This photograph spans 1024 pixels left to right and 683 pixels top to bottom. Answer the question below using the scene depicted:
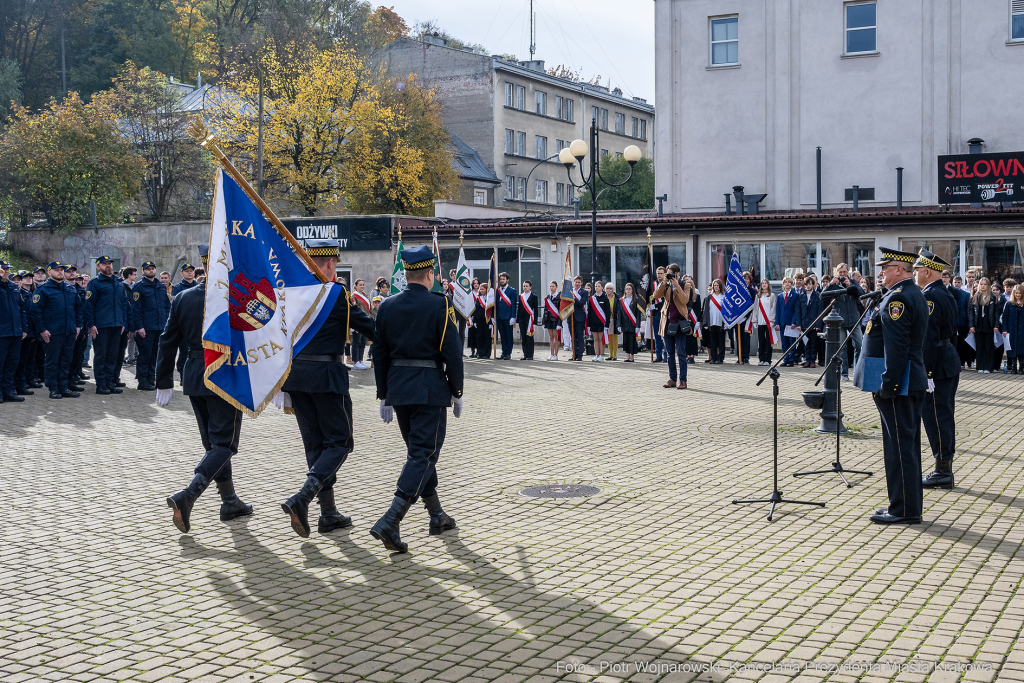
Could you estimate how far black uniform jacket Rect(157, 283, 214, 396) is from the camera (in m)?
8.20

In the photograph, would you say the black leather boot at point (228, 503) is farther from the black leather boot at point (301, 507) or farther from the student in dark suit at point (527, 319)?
the student in dark suit at point (527, 319)

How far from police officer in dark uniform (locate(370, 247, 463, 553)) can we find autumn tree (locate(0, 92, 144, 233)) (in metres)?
38.6

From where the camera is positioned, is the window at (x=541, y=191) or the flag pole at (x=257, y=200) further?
the window at (x=541, y=191)

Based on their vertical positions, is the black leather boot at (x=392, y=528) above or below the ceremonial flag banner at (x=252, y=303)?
below

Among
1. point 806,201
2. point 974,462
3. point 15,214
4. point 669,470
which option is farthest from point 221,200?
point 15,214

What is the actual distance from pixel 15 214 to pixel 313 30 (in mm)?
23490

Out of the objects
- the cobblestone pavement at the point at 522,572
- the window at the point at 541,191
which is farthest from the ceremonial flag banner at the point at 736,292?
the window at the point at 541,191

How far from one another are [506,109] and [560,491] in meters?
55.2

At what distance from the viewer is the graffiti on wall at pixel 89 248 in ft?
132

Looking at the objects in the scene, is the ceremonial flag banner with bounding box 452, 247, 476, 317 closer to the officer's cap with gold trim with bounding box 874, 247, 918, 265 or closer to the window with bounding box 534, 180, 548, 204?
the officer's cap with gold trim with bounding box 874, 247, 918, 265

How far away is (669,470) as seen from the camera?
1026cm

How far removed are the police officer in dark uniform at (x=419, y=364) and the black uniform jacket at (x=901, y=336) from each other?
10.6ft

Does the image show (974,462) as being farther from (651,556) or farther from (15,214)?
(15,214)

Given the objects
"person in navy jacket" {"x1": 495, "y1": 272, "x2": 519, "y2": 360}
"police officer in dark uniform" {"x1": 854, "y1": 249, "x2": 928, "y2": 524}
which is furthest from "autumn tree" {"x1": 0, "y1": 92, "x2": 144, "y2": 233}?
"police officer in dark uniform" {"x1": 854, "y1": 249, "x2": 928, "y2": 524}
